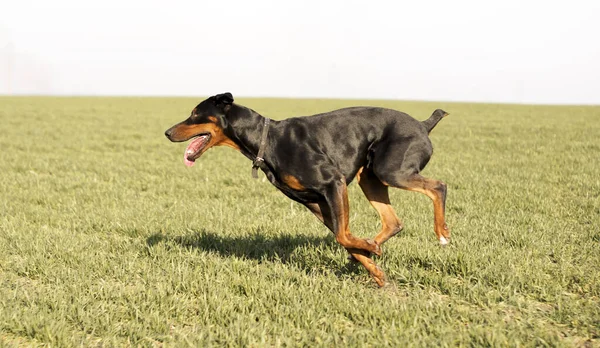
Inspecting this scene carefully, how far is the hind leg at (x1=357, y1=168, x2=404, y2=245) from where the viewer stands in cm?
589

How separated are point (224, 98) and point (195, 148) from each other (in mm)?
609

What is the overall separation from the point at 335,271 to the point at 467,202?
A: 4132 mm

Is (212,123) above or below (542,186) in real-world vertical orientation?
above

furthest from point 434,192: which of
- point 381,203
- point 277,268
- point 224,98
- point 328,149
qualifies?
point 224,98

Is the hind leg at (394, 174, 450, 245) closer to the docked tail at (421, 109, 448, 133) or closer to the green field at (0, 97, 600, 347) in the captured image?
the green field at (0, 97, 600, 347)

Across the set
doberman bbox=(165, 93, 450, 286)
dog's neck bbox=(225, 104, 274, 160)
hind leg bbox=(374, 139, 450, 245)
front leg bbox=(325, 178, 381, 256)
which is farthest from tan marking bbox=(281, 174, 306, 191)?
hind leg bbox=(374, 139, 450, 245)

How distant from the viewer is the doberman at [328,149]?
5248 mm

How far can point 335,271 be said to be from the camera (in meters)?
5.67

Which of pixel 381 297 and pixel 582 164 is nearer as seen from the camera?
pixel 381 297

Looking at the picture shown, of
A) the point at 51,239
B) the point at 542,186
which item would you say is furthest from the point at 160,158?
the point at 542,186

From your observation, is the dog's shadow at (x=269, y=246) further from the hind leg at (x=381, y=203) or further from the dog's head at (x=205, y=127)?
the dog's head at (x=205, y=127)

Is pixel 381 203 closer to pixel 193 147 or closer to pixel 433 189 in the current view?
pixel 433 189

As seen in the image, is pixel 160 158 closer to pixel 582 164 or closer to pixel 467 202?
pixel 467 202

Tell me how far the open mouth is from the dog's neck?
0.27 m
